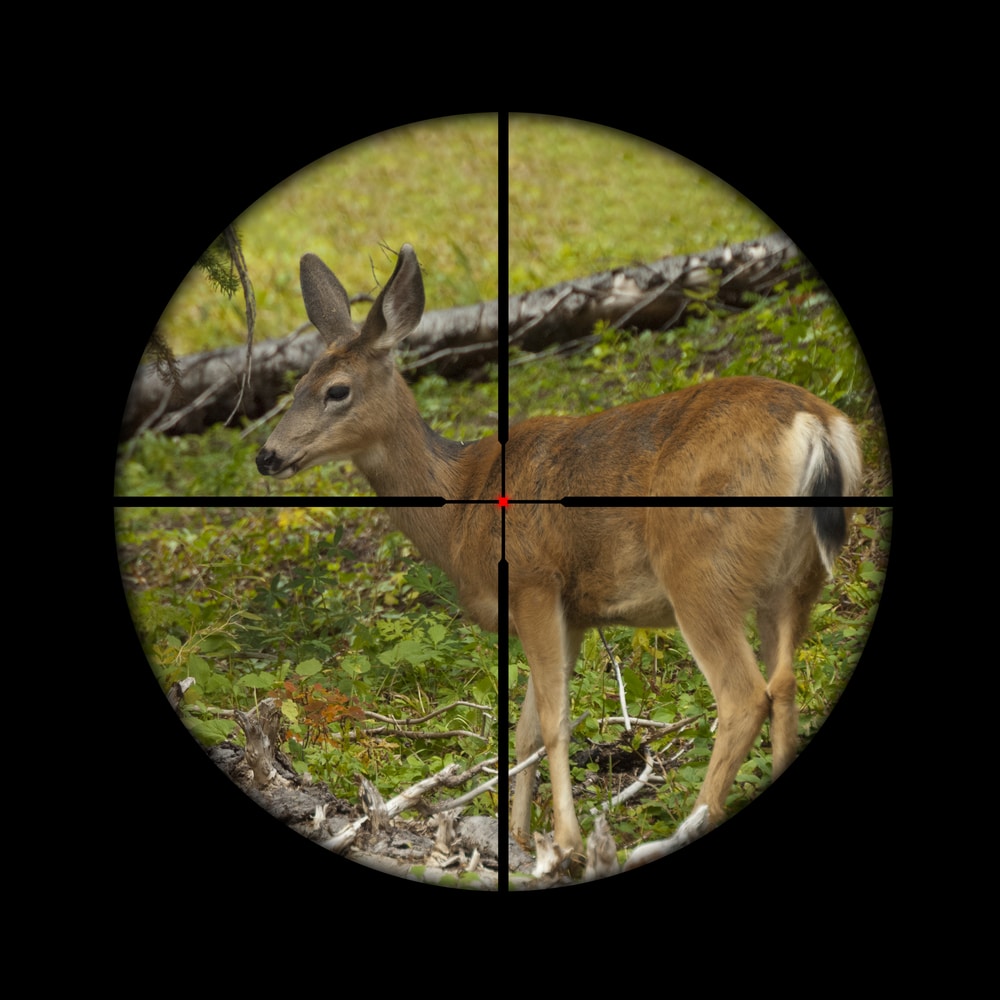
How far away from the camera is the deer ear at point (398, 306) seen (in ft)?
20.5

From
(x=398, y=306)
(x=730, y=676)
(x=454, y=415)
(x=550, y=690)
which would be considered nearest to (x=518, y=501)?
(x=454, y=415)

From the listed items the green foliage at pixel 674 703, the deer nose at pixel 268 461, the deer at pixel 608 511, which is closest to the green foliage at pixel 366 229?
the deer at pixel 608 511

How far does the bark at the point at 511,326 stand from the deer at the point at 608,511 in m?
0.14

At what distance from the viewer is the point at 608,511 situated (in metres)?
6.14

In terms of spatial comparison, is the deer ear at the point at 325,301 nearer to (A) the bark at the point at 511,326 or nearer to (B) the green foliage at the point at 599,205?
(A) the bark at the point at 511,326

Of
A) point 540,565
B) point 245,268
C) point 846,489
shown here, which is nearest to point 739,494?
point 846,489

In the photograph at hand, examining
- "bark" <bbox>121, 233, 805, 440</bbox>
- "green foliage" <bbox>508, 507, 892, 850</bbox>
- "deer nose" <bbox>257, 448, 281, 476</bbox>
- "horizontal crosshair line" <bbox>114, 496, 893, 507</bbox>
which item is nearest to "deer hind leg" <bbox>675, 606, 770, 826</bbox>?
"green foliage" <bbox>508, 507, 892, 850</bbox>

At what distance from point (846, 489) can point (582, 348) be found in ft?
3.76

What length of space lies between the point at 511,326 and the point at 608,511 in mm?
774

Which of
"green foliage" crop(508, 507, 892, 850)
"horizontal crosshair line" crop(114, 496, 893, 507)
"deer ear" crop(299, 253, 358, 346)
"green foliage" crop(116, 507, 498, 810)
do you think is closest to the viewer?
"horizontal crosshair line" crop(114, 496, 893, 507)

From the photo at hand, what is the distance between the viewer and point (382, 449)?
6590mm

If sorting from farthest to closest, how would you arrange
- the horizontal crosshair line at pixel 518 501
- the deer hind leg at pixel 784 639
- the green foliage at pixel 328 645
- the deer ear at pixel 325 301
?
the deer ear at pixel 325 301
the green foliage at pixel 328 645
the deer hind leg at pixel 784 639
the horizontal crosshair line at pixel 518 501

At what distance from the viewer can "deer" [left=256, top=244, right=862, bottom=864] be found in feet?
19.6

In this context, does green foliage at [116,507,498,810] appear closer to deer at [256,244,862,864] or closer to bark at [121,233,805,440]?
deer at [256,244,862,864]
